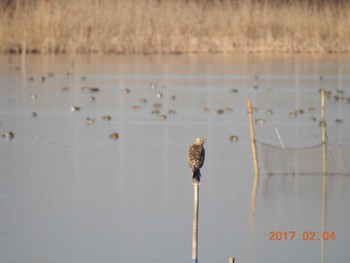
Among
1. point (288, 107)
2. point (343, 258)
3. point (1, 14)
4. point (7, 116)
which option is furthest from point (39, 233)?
point (1, 14)

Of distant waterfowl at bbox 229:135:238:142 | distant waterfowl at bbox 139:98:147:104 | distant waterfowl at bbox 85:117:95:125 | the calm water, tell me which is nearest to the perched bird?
the calm water

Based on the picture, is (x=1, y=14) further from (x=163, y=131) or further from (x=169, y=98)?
(x=163, y=131)

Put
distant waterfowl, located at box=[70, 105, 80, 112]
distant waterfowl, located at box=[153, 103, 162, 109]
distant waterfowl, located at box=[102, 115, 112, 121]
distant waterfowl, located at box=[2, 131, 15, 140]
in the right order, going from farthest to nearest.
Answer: distant waterfowl, located at box=[153, 103, 162, 109]
distant waterfowl, located at box=[70, 105, 80, 112]
distant waterfowl, located at box=[102, 115, 112, 121]
distant waterfowl, located at box=[2, 131, 15, 140]

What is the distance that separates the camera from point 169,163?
579 inches

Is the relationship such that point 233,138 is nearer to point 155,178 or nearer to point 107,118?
point 155,178

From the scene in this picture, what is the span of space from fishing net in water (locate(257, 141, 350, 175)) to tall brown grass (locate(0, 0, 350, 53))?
17.0 m

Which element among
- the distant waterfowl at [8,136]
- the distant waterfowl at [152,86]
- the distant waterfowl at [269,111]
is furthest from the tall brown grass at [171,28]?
the distant waterfowl at [8,136]

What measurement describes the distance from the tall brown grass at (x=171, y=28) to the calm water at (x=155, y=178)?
4.26 meters

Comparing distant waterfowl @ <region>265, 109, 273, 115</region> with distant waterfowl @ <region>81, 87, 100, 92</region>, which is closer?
distant waterfowl @ <region>265, 109, 273, 115</region>

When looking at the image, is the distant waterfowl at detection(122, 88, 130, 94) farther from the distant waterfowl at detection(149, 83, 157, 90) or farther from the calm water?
the distant waterfowl at detection(149, 83, 157, 90)

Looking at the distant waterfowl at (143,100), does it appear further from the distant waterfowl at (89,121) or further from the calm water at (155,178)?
the distant waterfowl at (89,121)

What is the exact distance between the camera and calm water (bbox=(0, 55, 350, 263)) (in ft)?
33.7

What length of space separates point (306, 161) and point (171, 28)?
17316 millimetres
